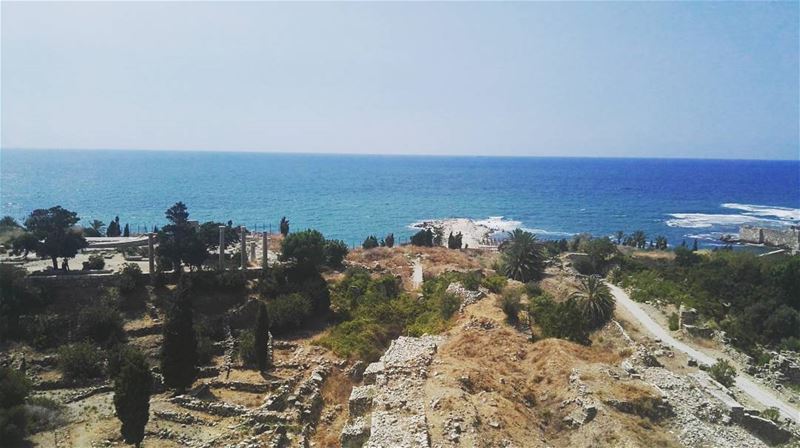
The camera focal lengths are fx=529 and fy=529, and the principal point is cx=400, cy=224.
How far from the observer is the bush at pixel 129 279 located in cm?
3988

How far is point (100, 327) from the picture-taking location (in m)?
35.9

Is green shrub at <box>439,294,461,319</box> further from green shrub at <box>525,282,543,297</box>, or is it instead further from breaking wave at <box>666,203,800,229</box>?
breaking wave at <box>666,203,800,229</box>

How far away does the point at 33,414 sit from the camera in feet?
84.1

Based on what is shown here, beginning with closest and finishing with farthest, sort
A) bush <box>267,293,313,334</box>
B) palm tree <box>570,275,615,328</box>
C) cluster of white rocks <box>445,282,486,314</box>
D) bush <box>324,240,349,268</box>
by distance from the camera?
palm tree <box>570,275,615,328</box>
cluster of white rocks <box>445,282,486,314</box>
bush <box>267,293,313,334</box>
bush <box>324,240,349,268</box>

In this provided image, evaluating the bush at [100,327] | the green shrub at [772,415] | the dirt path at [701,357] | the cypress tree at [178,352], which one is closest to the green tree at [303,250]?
the bush at [100,327]

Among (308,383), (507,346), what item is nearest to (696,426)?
(507,346)

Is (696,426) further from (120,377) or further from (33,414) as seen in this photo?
(33,414)

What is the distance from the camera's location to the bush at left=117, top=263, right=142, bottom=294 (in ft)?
131

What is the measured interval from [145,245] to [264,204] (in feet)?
308

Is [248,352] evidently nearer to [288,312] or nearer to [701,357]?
[288,312]

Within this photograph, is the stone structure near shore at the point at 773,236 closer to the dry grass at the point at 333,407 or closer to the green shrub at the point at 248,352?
the dry grass at the point at 333,407

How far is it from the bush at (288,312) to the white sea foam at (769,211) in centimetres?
13308

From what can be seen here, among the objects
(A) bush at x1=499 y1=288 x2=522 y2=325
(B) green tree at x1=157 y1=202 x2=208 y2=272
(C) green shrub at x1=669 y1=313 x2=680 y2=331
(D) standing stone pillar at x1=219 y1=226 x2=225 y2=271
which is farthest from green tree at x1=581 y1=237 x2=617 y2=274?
(B) green tree at x1=157 y1=202 x2=208 y2=272

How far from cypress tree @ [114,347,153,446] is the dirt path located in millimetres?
30442
